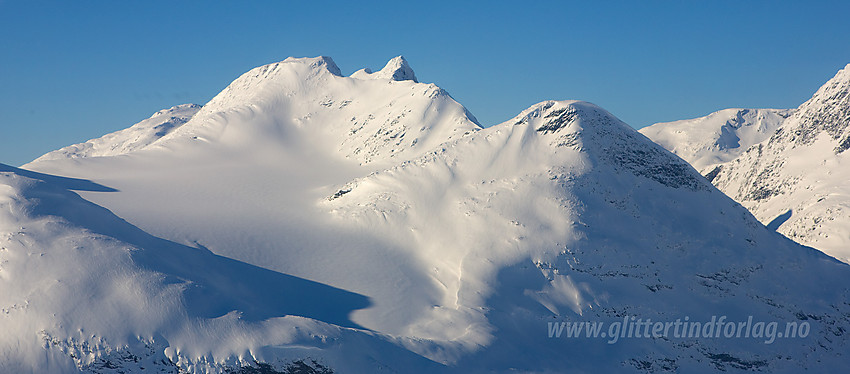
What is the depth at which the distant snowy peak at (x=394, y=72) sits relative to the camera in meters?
145

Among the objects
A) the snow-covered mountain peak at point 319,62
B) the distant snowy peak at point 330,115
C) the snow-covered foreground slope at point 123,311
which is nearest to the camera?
the snow-covered foreground slope at point 123,311

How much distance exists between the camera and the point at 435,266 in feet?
203

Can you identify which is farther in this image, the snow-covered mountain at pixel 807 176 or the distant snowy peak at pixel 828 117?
the distant snowy peak at pixel 828 117

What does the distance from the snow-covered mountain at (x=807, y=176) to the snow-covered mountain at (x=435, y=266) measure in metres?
26.2

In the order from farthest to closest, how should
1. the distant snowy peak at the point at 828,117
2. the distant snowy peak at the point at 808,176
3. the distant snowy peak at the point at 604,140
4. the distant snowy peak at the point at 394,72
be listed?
the distant snowy peak at the point at 394,72
the distant snowy peak at the point at 828,117
the distant snowy peak at the point at 808,176
the distant snowy peak at the point at 604,140

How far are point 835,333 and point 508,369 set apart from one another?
3503 centimetres

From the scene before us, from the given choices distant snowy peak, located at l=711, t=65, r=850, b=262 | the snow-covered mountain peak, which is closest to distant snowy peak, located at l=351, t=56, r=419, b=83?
the snow-covered mountain peak

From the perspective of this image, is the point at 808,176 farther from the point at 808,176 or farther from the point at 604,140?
the point at 604,140

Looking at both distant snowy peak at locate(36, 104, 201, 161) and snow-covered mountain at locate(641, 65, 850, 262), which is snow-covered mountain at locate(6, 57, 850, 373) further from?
distant snowy peak at locate(36, 104, 201, 161)

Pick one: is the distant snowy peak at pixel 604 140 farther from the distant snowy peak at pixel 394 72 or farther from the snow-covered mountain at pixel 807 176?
the distant snowy peak at pixel 394 72

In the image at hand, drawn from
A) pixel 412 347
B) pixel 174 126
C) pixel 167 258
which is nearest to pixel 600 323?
pixel 412 347

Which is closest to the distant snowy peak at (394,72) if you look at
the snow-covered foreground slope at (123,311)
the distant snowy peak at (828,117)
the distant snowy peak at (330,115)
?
the distant snowy peak at (330,115)

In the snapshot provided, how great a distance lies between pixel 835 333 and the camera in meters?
58.0

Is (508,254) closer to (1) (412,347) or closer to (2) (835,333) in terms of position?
(1) (412,347)
